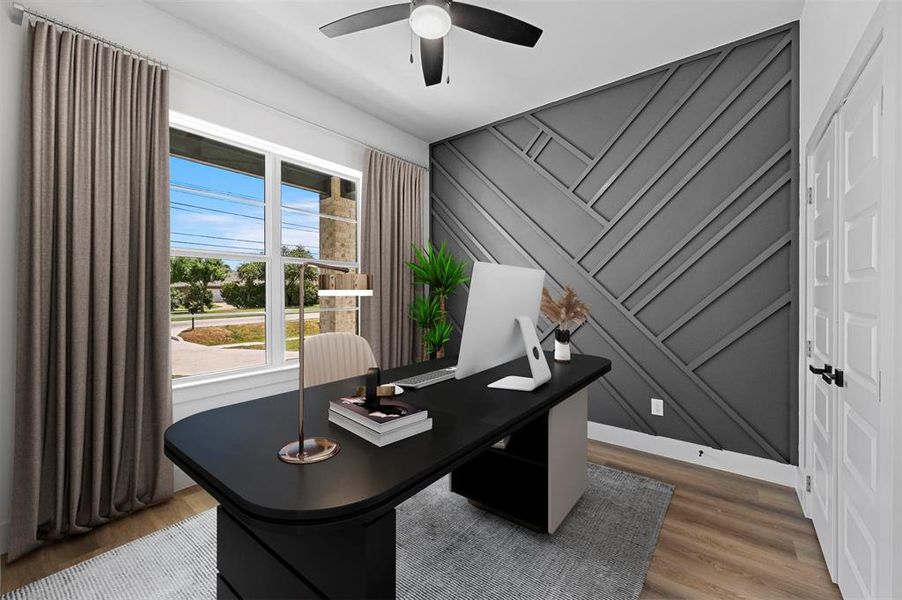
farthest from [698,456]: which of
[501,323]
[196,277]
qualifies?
[196,277]

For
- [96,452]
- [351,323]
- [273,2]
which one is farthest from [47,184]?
[351,323]

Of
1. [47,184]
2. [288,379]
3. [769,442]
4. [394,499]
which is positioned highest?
[47,184]

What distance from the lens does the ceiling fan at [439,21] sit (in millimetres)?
1715

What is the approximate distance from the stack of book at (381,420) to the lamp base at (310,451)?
9 cm

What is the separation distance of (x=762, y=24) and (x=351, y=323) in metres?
3.68

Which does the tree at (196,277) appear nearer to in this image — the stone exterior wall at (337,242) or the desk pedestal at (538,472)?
the stone exterior wall at (337,242)

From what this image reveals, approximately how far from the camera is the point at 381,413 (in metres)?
1.14

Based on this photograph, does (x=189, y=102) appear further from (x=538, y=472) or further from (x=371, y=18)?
(x=538, y=472)

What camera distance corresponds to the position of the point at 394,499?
847 millimetres

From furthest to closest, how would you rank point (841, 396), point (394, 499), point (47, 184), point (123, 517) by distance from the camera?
point (123, 517), point (47, 184), point (841, 396), point (394, 499)

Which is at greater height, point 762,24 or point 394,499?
point 762,24

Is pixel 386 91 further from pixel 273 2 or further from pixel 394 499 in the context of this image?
pixel 394 499

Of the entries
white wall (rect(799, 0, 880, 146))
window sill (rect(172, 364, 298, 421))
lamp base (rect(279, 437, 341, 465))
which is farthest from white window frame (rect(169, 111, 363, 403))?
white wall (rect(799, 0, 880, 146))

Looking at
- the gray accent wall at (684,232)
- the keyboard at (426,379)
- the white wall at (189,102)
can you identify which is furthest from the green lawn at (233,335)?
the gray accent wall at (684,232)
